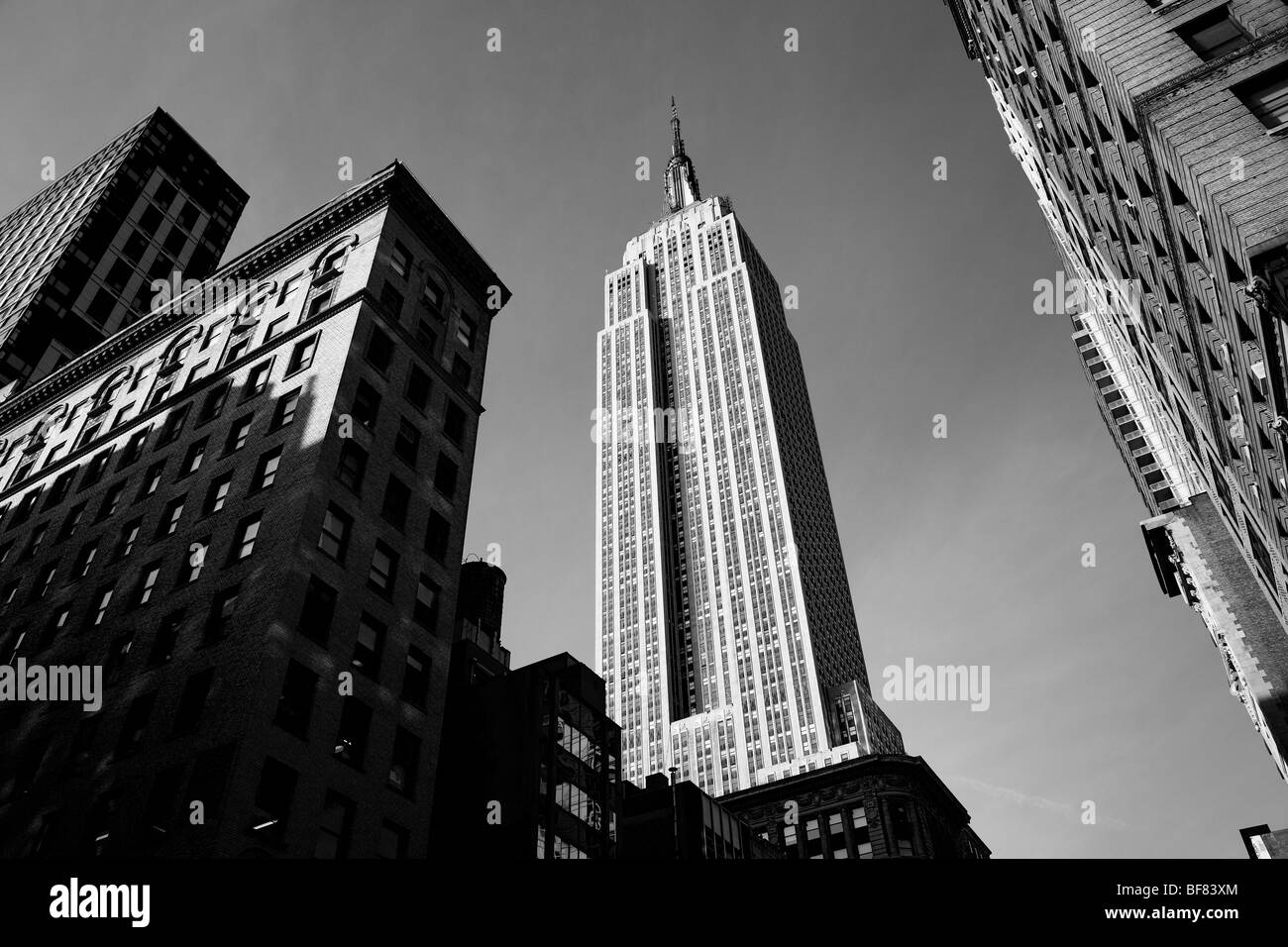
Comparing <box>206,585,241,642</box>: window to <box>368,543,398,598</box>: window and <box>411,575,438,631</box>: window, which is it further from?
<box>411,575,438,631</box>: window

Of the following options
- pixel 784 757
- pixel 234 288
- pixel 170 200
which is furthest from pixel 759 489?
pixel 234 288

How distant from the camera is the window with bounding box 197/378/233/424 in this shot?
43463 millimetres

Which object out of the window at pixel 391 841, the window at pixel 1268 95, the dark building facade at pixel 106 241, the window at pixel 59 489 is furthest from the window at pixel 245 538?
the dark building facade at pixel 106 241

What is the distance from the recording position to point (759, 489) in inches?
7234

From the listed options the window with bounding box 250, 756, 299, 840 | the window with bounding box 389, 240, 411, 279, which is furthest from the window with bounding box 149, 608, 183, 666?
the window with bounding box 389, 240, 411, 279

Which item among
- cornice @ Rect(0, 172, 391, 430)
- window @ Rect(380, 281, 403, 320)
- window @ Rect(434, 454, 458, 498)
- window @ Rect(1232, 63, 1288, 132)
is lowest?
window @ Rect(1232, 63, 1288, 132)

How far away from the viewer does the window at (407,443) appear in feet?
133

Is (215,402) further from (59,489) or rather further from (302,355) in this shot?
(59,489)

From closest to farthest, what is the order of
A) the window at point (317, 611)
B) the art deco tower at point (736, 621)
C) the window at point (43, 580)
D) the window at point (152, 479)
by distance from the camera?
the window at point (317, 611), the window at point (43, 580), the window at point (152, 479), the art deco tower at point (736, 621)

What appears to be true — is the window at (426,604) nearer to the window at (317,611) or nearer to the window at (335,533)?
the window at (335,533)

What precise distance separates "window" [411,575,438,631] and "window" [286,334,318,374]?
37.0 feet

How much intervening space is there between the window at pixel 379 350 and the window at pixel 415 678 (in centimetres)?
1319
